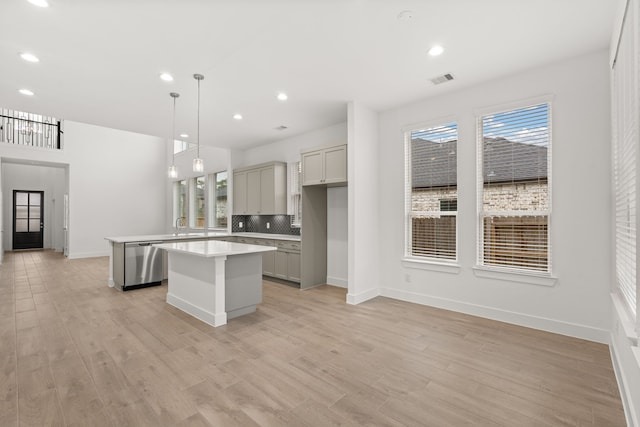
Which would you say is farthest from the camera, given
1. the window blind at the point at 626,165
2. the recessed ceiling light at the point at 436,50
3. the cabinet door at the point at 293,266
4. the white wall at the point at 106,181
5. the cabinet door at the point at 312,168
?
the white wall at the point at 106,181

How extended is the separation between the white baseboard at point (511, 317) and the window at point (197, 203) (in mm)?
7140

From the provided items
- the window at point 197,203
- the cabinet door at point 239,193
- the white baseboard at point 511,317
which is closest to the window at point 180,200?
the window at point 197,203

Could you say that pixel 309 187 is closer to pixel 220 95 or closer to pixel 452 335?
pixel 220 95

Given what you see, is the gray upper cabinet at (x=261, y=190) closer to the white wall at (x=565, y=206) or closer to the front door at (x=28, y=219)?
the white wall at (x=565, y=206)

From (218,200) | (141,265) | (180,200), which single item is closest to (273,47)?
(141,265)

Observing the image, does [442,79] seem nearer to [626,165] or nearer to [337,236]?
[626,165]

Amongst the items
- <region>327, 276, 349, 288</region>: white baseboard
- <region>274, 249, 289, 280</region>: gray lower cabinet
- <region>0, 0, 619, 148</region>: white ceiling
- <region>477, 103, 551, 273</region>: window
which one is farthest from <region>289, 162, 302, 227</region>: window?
<region>477, 103, 551, 273</region>: window

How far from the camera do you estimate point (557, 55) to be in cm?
321

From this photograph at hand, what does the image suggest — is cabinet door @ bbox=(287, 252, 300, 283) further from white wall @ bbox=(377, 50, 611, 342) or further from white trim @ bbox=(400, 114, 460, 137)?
white trim @ bbox=(400, 114, 460, 137)

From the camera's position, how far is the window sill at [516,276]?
3.39 meters

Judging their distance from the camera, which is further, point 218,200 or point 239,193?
point 218,200

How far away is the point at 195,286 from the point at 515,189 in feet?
13.9

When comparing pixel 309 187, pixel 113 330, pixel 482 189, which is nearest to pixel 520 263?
pixel 482 189

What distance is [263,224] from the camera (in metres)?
7.31
